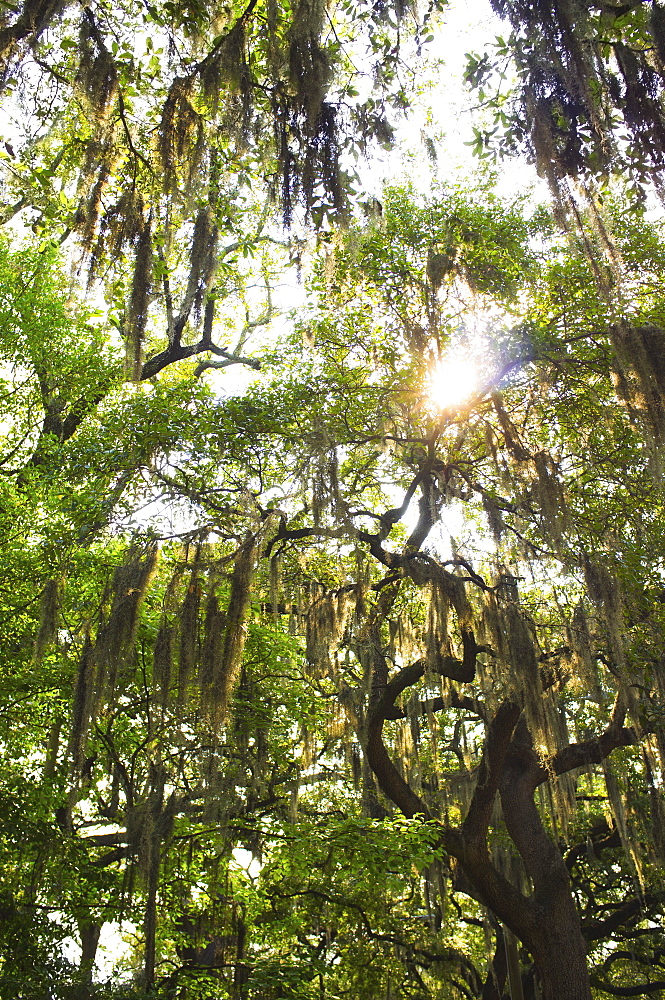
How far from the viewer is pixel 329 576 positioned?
1002cm

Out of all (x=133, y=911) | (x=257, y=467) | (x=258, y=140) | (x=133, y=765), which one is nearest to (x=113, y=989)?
(x=133, y=911)

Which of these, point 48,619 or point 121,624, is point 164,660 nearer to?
point 121,624

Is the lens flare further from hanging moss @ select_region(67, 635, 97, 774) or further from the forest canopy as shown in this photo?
hanging moss @ select_region(67, 635, 97, 774)

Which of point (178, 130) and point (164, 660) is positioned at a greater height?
point (178, 130)

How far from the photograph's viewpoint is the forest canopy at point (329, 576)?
18.8 feet

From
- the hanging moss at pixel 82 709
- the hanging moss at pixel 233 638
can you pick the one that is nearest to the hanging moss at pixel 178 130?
the hanging moss at pixel 233 638

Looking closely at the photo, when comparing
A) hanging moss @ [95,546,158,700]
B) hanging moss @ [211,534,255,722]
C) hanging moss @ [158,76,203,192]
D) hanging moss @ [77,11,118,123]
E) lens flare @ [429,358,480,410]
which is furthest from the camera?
lens flare @ [429,358,480,410]

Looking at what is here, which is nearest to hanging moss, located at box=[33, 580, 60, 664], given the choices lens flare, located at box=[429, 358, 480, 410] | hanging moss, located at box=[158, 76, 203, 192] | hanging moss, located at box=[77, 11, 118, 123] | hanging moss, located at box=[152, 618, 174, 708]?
hanging moss, located at box=[152, 618, 174, 708]

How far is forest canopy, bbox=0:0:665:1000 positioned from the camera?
5.73m

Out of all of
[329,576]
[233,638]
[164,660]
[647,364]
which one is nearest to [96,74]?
[233,638]

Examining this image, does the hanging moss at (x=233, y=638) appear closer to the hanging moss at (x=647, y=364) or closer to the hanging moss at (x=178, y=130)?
the hanging moss at (x=178, y=130)

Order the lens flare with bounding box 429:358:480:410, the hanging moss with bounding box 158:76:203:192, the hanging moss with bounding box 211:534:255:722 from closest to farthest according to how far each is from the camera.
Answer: the hanging moss with bounding box 158:76:203:192
the hanging moss with bounding box 211:534:255:722
the lens flare with bounding box 429:358:480:410

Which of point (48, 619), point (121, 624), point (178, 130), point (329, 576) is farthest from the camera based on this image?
point (329, 576)

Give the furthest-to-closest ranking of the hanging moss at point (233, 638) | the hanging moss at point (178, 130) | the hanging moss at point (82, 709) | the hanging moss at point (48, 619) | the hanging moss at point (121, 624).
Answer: the hanging moss at point (48, 619) → the hanging moss at point (121, 624) → the hanging moss at point (82, 709) → the hanging moss at point (233, 638) → the hanging moss at point (178, 130)
